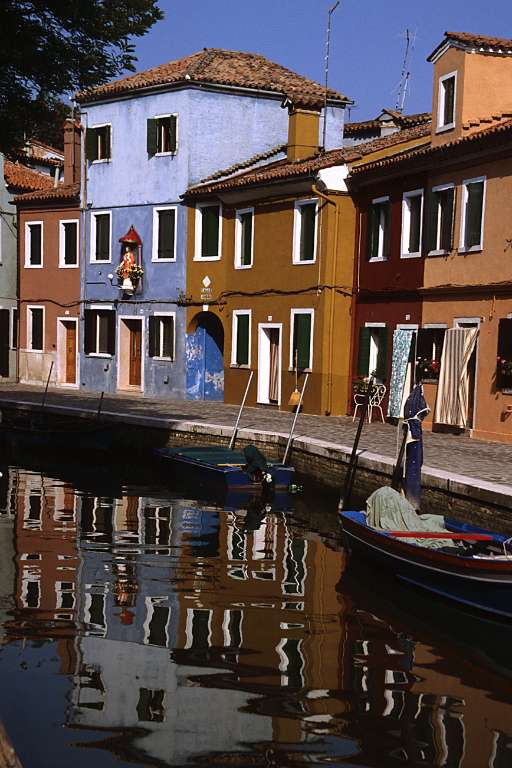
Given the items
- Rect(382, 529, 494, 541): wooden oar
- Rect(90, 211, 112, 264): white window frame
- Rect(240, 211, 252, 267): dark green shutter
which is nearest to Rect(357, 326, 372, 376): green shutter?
Rect(240, 211, 252, 267): dark green shutter

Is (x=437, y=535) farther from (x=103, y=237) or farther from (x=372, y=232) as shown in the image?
(x=103, y=237)

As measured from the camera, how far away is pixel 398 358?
27219mm

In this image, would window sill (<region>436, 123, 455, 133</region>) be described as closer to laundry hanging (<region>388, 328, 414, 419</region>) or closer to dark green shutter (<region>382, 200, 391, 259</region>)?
dark green shutter (<region>382, 200, 391, 259</region>)

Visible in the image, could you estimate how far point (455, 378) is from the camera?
24938 mm

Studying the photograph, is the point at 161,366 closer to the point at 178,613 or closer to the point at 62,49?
the point at 62,49

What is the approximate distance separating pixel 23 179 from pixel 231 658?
3586 centimetres

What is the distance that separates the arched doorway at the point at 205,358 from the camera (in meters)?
35.5

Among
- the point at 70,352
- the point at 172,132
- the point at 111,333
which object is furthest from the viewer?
the point at 70,352

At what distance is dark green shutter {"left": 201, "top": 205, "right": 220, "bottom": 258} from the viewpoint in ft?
113

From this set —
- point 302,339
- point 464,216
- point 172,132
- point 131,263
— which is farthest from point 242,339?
point 464,216

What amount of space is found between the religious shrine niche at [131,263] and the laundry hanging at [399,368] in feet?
39.5

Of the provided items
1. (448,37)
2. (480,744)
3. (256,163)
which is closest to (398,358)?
(448,37)

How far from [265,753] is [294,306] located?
23.1 meters

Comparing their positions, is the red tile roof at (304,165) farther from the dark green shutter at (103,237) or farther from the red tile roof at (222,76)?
the dark green shutter at (103,237)
